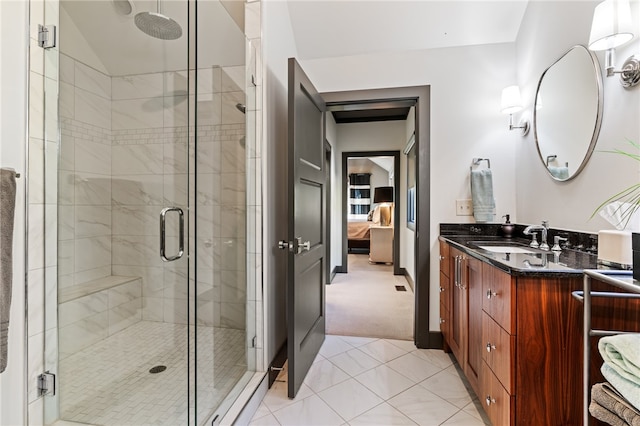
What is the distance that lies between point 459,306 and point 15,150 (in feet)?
7.66

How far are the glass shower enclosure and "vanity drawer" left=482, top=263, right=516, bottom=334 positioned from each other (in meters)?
1.37

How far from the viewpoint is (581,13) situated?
5.35 feet

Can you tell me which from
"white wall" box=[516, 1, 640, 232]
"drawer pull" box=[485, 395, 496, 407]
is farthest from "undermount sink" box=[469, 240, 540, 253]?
"drawer pull" box=[485, 395, 496, 407]

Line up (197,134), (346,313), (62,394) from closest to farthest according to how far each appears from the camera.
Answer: (62,394), (197,134), (346,313)

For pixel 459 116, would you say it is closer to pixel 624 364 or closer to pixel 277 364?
pixel 624 364

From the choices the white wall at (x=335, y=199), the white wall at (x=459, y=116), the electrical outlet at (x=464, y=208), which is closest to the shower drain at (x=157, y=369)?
the white wall at (x=459, y=116)

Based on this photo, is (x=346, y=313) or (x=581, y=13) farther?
(x=346, y=313)

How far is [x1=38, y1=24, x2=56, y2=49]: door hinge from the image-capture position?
3.95 feet

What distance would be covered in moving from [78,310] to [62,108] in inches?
41.6

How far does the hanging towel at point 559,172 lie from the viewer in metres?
1.74

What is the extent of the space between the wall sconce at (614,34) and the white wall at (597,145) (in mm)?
48

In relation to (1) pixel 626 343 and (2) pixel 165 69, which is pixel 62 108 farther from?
(1) pixel 626 343

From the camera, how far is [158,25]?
6.68ft

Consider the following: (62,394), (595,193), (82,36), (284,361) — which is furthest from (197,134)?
(595,193)
